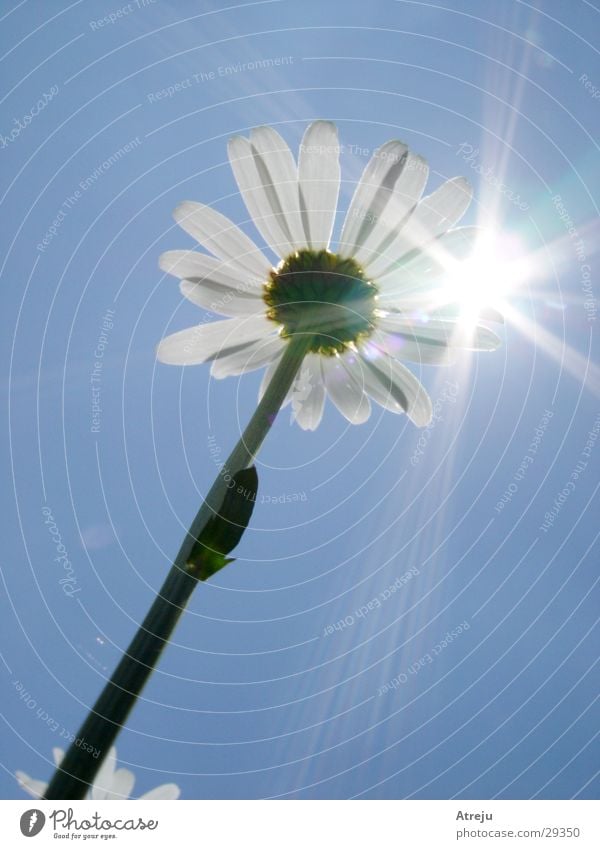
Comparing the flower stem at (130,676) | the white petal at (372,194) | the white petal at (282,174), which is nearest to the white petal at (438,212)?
the white petal at (372,194)

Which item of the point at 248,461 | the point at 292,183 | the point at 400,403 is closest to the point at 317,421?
the point at 400,403

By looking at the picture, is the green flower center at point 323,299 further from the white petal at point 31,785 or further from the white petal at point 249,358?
the white petal at point 31,785

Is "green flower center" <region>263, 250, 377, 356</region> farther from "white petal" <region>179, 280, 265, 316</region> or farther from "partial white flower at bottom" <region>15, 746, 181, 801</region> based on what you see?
"partial white flower at bottom" <region>15, 746, 181, 801</region>

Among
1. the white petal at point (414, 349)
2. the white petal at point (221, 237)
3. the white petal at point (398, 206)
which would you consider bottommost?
the white petal at point (414, 349)
